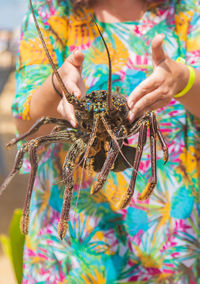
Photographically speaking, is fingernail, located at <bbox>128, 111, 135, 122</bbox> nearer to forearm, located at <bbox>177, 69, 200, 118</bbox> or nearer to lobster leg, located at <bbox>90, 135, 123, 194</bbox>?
lobster leg, located at <bbox>90, 135, 123, 194</bbox>

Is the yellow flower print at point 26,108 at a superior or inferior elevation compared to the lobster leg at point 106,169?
superior

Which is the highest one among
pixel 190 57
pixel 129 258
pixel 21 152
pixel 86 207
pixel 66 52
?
pixel 66 52

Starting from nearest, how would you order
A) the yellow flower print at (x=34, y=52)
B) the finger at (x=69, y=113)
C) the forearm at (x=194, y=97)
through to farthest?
the finger at (x=69, y=113) < the forearm at (x=194, y=97) < the yellow flower print at (x=34, y=52)

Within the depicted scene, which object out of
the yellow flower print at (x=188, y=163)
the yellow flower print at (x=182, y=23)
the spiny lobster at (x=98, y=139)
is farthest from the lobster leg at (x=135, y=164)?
the yellow flower print at (x=182, y=23)

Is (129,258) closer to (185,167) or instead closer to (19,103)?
(185,167)

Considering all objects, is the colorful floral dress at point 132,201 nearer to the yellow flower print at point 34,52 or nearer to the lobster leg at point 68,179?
the yellow flower print at point 34,52

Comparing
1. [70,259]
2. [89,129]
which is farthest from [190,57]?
[70,259]
